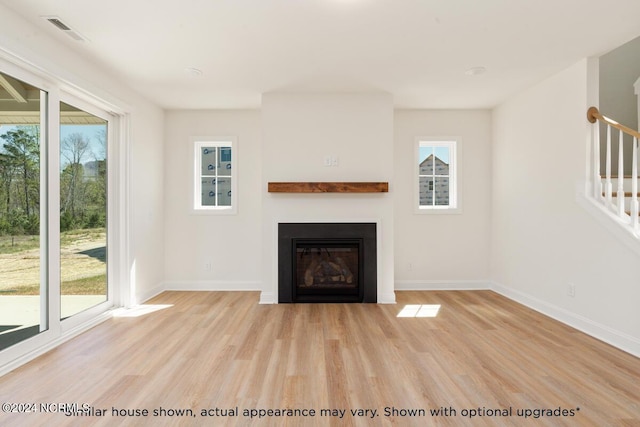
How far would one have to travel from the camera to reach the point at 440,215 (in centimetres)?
471

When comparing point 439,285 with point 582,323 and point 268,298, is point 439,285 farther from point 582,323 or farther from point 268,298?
point 268,298

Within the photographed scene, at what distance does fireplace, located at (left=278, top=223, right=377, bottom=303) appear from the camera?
402cm

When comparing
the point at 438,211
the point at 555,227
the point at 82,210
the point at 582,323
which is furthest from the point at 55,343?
the point at 555,227

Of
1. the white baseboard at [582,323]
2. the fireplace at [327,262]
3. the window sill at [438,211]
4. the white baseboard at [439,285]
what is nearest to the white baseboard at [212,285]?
the fireplace at [327,262]

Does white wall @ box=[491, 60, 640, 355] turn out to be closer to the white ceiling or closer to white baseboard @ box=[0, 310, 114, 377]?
the white ceiling

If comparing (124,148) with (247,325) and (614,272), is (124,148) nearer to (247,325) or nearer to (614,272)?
(247,325)

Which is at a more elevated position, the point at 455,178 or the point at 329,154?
the point at 329,154

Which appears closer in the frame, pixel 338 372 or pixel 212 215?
pixel 338 372

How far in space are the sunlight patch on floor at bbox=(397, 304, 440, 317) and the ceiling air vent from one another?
3.75 meters

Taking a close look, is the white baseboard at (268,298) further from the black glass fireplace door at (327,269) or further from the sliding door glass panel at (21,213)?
the sliding door glass panel at (21,213)

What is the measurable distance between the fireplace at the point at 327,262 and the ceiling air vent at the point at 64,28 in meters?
2.49

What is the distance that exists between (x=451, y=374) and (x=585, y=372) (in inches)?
35.3

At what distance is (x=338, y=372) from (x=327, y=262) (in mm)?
1890

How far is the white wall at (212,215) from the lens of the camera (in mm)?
4695
